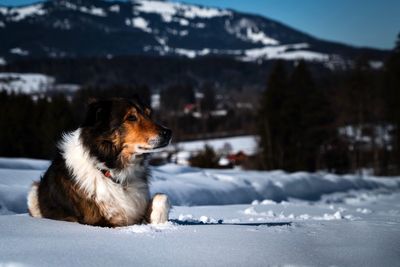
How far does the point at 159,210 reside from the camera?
19.9ft

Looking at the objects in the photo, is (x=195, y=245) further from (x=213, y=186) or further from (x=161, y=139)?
(x=213, y=186)

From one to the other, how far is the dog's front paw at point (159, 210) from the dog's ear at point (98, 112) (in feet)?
4.34

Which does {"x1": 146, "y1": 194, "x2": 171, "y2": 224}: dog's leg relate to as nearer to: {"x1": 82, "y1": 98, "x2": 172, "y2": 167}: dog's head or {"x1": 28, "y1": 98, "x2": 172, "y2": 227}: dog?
{"x1": 28, "y1": 98, "x2": 172, "y2": 227}: dog

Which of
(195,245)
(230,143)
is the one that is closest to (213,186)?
(195,245)

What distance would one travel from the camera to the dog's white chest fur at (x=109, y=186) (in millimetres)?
6102

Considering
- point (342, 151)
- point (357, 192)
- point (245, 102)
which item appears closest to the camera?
point (357, 192)

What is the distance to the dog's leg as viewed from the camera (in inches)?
239

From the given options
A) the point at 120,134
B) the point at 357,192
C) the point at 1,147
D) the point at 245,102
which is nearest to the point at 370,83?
the point at 357,192

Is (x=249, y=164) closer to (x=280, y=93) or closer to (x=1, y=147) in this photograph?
(x=280, y=93)

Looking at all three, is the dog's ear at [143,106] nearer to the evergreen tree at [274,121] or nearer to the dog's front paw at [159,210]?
the dog's front paw at [159,210]

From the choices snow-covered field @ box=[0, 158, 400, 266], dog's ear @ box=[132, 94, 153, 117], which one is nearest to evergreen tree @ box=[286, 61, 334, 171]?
dog's ear @ box=[132, 94, 153, 117]

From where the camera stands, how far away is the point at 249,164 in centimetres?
5509

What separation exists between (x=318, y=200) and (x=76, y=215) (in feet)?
61.7

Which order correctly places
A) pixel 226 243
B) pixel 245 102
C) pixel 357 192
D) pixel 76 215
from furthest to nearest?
pixel 245 102, pixel 357 192, pixel 76 215, pixel 226 243
